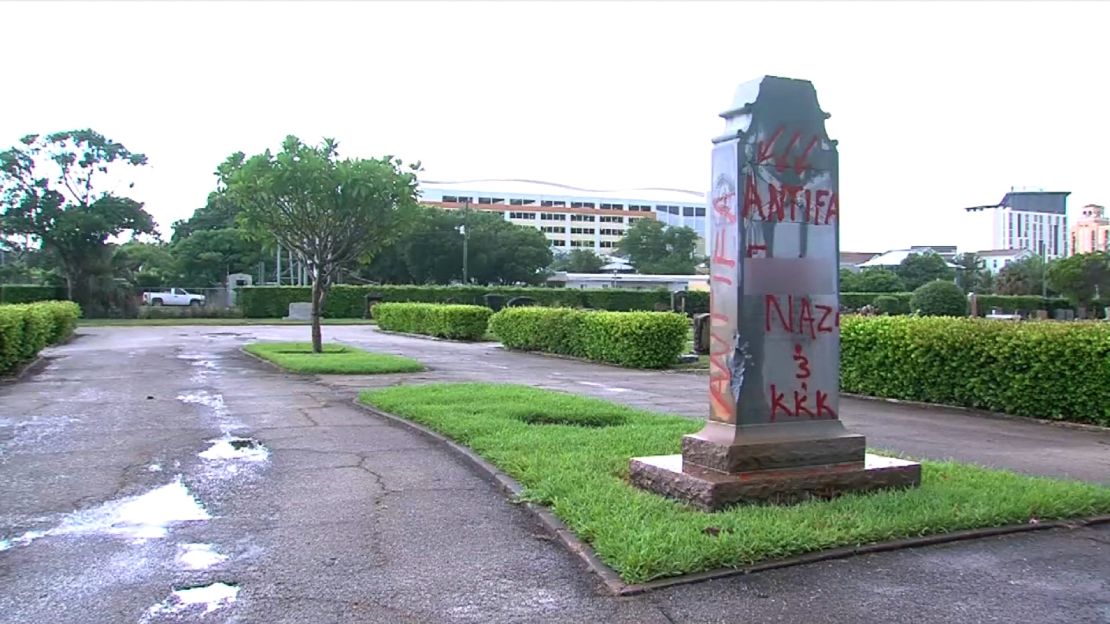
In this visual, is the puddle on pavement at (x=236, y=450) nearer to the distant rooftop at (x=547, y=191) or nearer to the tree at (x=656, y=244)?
the tree at (x=656, y=244)

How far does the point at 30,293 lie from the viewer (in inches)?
2013

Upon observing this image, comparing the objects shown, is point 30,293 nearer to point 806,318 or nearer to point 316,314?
point 316,314

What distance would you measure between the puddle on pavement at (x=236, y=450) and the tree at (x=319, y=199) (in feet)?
36.3

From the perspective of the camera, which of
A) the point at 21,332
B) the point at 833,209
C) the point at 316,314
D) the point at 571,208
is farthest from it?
the point at 571,208

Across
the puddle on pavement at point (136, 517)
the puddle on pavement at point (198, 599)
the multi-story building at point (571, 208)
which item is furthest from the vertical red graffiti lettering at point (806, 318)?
the multi-story building at point (571, 208)

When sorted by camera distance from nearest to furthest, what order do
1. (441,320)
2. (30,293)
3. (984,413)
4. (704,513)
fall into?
(704,513) < (984,413) < (441,320) < (30,293)

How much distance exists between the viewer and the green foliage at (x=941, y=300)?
39.1 m

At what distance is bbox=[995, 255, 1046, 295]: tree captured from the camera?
7738 centimetres

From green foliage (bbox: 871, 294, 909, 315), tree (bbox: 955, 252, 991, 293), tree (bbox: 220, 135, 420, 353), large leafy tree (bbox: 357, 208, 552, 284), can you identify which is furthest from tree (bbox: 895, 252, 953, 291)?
tree (bbox: 220, 135, 420, 353)

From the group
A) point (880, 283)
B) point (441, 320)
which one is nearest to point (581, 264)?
point (880, 283)

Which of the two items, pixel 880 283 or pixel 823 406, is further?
pixel 880 283

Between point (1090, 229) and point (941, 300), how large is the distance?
8270cm

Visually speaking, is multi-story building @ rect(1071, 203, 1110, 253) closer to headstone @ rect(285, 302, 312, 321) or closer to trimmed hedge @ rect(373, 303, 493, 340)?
headstone @ rect(285, 302, 312, 321)

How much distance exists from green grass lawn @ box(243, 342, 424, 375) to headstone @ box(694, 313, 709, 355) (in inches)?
293
